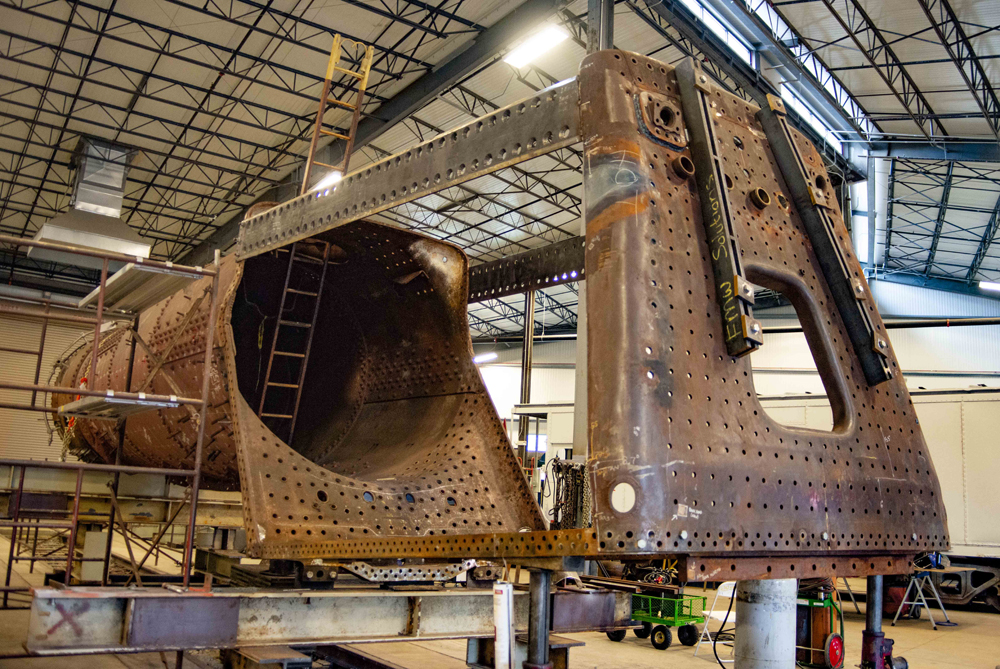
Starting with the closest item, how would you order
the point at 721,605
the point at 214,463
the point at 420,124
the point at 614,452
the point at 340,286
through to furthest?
1. the point at 614,452
2. the point at 214,463
3. the point at 340,286
4. the point at 721,605
5. the point at 420,124

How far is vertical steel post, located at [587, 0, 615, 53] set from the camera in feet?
49.2

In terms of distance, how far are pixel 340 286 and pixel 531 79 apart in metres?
14.2

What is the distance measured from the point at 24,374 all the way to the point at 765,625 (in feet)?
103

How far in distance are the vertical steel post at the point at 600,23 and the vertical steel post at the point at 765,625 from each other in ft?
38.4

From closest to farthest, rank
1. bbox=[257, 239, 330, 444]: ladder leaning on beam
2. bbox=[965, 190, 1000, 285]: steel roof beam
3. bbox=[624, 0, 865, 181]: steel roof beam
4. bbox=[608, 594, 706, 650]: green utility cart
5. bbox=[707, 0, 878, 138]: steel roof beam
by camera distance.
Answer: bbox=[257, 239, 330, 444]: ladder leaning on beam
bbox=[608, 594, 706, 650]: green utility cart
bbox=[624, 0, 865, 181]: steel roof beam
bbox=[707, 0, 878, 138]: steel roof beam
bbox=[965, 190, 1000, 285]: steel roof beam

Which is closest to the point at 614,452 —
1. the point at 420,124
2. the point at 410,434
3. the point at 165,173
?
the point at 410,434

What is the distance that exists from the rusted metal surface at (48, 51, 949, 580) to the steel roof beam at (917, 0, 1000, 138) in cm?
1447

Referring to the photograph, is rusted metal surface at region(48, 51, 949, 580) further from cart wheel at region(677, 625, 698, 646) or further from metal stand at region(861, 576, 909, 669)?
cart wheel at region(677, 625, 698, 646)

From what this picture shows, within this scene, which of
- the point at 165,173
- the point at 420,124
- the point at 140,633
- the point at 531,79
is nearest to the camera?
the point at 140,633

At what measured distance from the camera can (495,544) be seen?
360 cm

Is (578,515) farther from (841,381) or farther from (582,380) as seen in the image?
(841,381)

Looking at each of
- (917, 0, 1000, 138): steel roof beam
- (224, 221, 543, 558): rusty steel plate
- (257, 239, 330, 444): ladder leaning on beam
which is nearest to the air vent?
(257, 239, 330, 444): ladder leaning on beam

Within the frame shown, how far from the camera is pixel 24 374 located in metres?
29.7

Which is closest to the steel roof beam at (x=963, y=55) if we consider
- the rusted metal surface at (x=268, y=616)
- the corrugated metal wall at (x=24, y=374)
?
the rusted metal surface at (x=268, y=616)
